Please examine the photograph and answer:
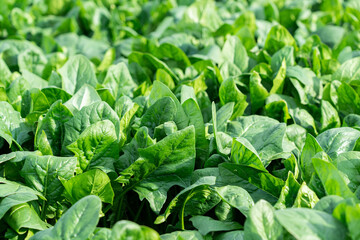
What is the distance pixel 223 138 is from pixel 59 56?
67.0 inches

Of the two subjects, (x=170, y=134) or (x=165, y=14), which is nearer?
(x=170, y=134)

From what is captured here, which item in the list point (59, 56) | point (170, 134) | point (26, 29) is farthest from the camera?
point (26, 29)

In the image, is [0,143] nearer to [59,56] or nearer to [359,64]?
[59,56]

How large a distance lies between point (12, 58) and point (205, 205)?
2148mm

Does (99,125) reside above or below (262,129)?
above

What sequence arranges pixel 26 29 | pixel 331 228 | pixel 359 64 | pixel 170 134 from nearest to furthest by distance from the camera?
pixel 331 228, pixel 170 134, pixel 359 64, pixel 26 29

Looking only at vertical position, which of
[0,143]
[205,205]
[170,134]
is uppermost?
[170,134]

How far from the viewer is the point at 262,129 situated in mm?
2137

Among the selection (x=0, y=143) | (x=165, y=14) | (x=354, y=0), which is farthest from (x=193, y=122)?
(x=354, y=0)

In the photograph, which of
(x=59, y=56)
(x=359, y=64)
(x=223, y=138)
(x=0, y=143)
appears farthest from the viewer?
(x=59, y=56)

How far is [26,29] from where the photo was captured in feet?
13.4

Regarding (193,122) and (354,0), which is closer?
(193,122)

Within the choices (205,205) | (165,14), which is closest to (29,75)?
(205,205)

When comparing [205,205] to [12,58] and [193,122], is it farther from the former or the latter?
[12,58]
